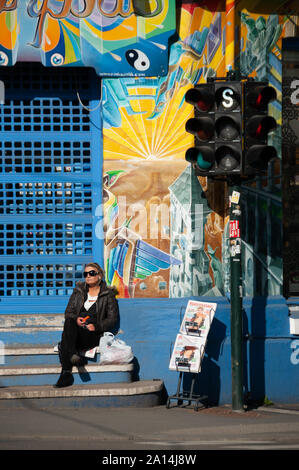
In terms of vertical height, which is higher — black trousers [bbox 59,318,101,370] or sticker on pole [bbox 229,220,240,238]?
sticker on pole [bbox 229,220,240,238]

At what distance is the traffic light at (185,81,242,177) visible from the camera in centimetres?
1047

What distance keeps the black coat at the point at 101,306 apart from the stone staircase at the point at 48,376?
0.42 meters

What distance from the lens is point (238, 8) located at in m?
12.6

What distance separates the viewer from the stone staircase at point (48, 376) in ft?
36.0

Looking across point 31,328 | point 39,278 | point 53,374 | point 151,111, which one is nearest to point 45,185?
point 39,278

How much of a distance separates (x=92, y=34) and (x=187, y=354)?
468cm

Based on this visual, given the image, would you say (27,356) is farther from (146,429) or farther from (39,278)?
(146,429)

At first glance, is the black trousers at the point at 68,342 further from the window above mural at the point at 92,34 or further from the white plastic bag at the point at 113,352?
the window above mural at the point at 92,34

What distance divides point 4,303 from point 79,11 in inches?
168

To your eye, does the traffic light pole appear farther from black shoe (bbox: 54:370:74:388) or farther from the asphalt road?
black shoe (bbox: 54:370:74:388)

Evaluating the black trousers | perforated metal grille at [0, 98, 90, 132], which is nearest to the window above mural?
perforated metal grille at [0, 98, 90, 132]

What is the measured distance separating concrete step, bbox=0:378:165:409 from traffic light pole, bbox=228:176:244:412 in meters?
1.11

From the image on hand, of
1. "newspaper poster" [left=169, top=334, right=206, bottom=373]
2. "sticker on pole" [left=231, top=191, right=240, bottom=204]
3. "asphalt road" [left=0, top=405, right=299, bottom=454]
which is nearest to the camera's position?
"asphalt road" [left=0, top=405, right=299, bottom=454]
